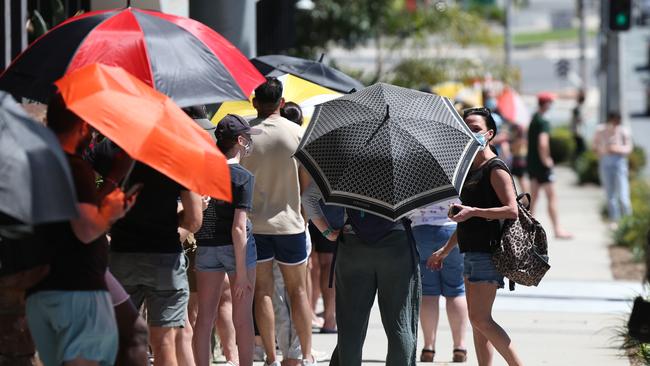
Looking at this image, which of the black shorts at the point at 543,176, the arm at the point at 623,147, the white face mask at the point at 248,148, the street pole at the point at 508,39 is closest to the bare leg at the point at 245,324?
the white face mask at the point at 248,148

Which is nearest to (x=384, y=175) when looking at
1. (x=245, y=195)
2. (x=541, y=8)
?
(x=245, y=195)

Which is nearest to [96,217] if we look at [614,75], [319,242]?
[319,242]

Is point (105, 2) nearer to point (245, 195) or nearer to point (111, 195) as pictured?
point (245, 195)

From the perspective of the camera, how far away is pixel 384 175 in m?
7.01

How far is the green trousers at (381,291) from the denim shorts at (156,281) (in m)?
0.99

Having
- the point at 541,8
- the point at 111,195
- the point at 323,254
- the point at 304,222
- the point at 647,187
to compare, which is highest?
the point at 111,195

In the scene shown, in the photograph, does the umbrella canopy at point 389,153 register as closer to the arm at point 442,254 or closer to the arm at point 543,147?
the arm at point 442,254

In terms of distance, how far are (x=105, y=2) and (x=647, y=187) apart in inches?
514

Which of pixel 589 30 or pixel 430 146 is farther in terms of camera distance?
pixel 589 30

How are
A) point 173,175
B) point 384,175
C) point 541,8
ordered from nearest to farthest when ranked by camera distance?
point 173,175 < point 384,175 < point 541,8

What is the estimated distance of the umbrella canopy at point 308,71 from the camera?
1035 cm

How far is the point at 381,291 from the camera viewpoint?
7.25m

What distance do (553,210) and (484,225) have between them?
1042 centimetres

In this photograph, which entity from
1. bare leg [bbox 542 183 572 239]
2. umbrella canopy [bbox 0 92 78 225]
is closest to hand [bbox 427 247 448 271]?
umbrella canopy [bbox 0 92 78 225]
